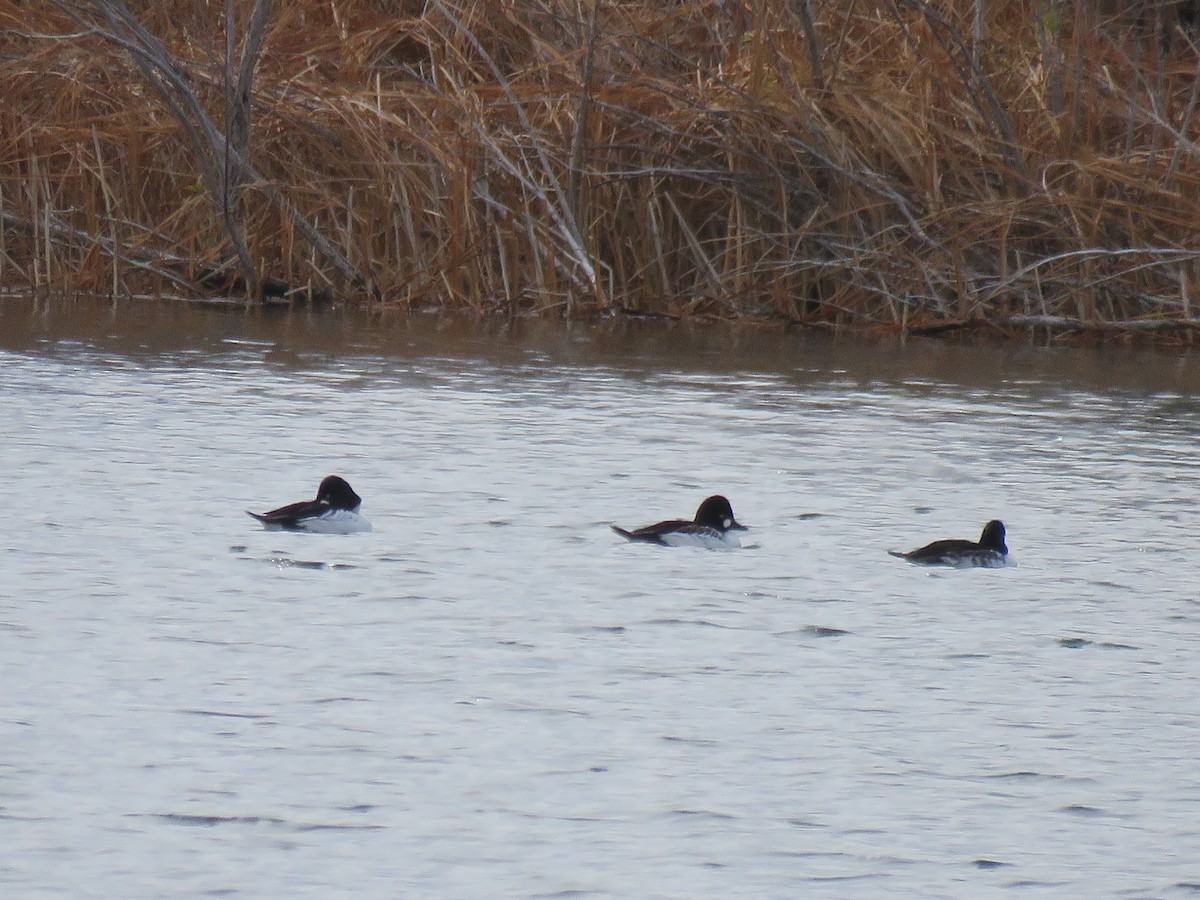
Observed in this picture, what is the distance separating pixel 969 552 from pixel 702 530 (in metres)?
0.67

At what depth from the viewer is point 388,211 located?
1355 cm

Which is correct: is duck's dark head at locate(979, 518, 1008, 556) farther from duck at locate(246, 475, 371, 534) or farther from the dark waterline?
the dark waterline

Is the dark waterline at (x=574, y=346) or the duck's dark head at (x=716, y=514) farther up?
the dark waterline at (x=574, y=346)

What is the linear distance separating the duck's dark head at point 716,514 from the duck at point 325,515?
883 mm

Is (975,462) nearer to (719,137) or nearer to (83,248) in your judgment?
(719,137)

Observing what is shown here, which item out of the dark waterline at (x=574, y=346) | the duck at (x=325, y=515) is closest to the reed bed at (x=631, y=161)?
the dark waterline at (x=574, y=346)

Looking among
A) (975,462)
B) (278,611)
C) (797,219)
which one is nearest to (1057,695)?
(278,611)

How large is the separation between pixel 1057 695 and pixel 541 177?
918 centimetres

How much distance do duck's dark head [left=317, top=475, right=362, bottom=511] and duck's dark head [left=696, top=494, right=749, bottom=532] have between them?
90 cm

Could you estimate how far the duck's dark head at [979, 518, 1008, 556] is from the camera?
582 cm

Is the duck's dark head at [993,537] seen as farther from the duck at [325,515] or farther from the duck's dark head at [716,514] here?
the duck at [325,515]

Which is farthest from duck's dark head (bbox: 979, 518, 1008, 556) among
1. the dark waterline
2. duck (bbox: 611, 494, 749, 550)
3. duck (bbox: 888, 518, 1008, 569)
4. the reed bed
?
the reed bed

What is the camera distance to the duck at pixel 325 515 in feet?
19.4

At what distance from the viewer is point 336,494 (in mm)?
5992
